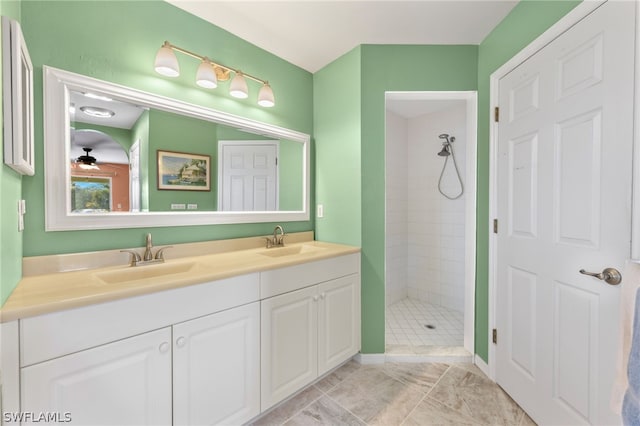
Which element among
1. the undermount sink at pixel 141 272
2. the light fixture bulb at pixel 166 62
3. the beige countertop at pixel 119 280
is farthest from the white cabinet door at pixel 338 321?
the light fixture bulb at pixel 166 62

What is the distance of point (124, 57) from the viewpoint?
4.59ft

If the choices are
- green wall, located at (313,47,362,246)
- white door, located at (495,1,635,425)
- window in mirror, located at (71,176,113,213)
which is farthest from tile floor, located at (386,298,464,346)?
window in mirror, located at (71,176,113,213)

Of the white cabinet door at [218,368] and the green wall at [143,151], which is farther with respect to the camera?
the green wall at [143,151]

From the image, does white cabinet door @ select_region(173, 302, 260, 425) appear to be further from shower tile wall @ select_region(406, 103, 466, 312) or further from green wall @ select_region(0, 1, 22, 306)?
shower tile wall @ select_region(406, 103, 466, 312)

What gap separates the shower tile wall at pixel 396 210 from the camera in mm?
3107

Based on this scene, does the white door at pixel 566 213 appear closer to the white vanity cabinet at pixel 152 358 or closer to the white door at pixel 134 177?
the white vanity cabinet at pixel 152 358

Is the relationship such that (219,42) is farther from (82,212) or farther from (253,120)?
(82,212)

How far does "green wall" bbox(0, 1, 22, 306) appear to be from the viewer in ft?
2.81

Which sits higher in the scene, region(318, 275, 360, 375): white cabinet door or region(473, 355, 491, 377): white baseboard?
region(318, 275, 360, 375): white cabinet door

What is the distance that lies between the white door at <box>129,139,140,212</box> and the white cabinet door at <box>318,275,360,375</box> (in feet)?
3.94

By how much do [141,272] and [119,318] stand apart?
1.40 feet

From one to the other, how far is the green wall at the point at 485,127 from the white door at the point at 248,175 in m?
1.57

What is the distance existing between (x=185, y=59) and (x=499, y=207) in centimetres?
227

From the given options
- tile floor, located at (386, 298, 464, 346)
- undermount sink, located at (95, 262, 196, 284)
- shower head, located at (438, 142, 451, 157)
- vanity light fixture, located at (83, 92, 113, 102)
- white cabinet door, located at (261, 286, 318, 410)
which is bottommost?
tile floor, located at (386, 298, 464, 346)
